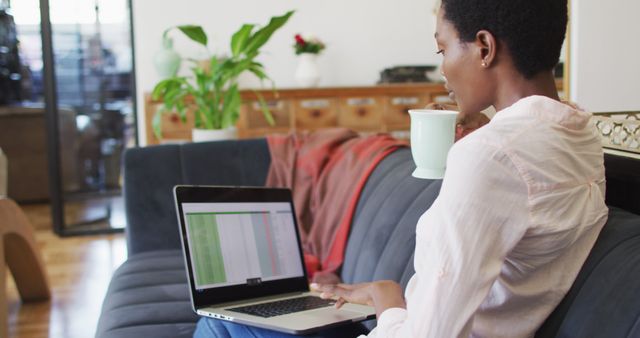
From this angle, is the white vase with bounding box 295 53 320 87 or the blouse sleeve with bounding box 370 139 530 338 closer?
the blouse sleeve with bounding box 370 139 530 338

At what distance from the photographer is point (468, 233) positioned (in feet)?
2.92

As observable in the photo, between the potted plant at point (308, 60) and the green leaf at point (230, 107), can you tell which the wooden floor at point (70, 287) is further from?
the potted plant at point (308, 60)

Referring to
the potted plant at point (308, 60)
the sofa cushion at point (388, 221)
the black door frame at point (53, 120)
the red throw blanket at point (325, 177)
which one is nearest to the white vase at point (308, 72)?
the potted plant at point (308, 60)

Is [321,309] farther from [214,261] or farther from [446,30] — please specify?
[446,30]

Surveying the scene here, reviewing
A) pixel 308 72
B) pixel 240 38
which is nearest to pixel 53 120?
pixel 308 72

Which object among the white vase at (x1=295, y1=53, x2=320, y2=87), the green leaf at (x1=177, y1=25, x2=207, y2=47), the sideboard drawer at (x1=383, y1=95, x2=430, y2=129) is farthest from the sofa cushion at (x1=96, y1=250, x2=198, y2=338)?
the white vase at (x1=295, y1=53, x2=320, y2=87)

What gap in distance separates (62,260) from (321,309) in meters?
3.13

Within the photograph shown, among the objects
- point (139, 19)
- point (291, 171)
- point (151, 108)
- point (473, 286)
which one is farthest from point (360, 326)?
point (139, 19)

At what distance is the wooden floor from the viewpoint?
319 centimetres

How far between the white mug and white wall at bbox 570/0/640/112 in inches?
30.0

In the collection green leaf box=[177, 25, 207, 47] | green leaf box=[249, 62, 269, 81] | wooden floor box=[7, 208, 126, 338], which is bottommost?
wooden floor box=[7, 208, 126, 338]

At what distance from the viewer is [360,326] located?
1470 mm

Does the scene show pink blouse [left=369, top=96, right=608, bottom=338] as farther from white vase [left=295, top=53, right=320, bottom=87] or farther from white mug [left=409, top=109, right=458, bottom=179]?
white vase [left=295, top=53, right=320, bottom=87]

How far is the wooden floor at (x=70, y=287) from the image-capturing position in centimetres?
319
